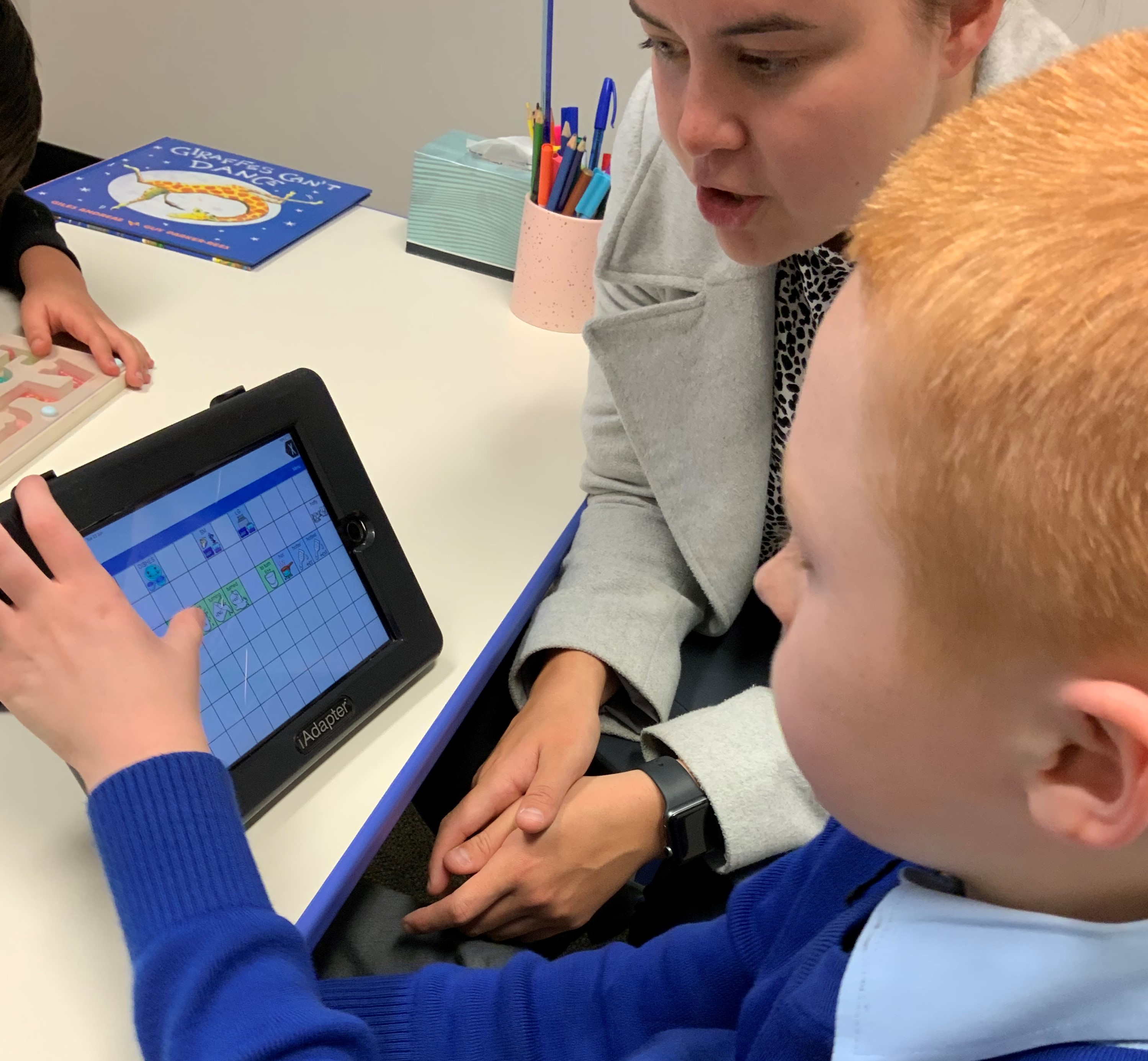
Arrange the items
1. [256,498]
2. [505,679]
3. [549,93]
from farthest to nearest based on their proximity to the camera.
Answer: [549,93] < [505,679] < [256,498]

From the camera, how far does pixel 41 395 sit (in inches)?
29.8

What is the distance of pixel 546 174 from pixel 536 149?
30 mm

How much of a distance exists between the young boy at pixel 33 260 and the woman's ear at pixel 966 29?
64 cm

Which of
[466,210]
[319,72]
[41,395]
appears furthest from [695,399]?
[319,72]

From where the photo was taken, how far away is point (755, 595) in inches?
34.8

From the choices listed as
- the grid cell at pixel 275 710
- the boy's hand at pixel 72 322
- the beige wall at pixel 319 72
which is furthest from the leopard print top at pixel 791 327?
the beige wall at pixel 319 72

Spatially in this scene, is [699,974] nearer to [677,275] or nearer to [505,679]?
[505,679]

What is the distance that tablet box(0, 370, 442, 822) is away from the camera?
494 millimetres

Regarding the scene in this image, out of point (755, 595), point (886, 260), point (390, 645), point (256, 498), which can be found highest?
point (886, 260)

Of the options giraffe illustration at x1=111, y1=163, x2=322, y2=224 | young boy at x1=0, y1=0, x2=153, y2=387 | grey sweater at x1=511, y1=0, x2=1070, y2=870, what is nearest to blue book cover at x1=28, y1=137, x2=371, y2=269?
giraffe illustration at x1=111, y1=163, x2=322, y2=224

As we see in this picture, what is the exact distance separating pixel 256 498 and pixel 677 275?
0.44 metres

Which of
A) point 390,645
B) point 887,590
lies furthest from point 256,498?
point 887,590

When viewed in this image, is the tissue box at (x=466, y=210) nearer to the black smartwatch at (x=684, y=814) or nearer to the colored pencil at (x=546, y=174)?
the colored pencil at (x=546, y=174)

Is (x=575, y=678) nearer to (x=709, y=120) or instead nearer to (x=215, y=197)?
(x=709, y=120)
